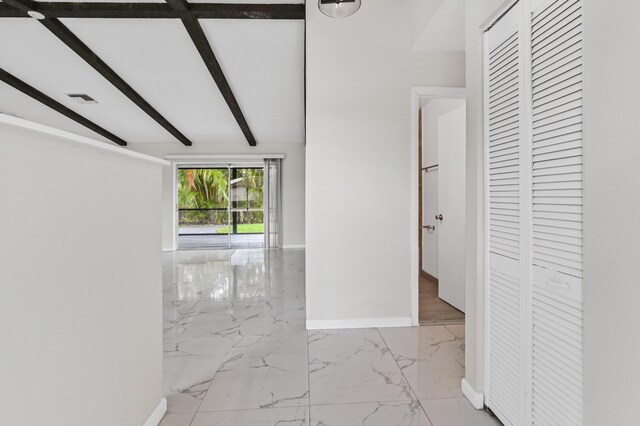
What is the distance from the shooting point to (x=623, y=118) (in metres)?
0.90

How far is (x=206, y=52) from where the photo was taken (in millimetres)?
4000

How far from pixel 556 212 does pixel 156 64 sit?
4888 millimetres

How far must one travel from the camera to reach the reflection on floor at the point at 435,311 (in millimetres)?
2984

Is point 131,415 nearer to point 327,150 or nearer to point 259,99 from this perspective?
point 327,150

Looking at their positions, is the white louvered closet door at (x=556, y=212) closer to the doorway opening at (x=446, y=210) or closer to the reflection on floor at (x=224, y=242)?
the doorway opening at (x=446, y=210)

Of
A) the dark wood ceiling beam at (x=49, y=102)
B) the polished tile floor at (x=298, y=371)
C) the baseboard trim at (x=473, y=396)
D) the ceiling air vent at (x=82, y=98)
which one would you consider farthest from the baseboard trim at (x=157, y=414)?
the dark wood ceiling beam at (x=49, y=102)

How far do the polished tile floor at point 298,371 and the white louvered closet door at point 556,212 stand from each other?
1.86 feet

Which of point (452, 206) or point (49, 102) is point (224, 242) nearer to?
point (49, 102)

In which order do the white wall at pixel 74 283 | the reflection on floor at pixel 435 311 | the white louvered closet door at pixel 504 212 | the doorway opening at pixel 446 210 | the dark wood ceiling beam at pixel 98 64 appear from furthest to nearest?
the dark wood ceiling beam at pixel 98 64, the doorway opening at pixel 446 210, the reflection on floor at pixel 435 311, the white louvered closet door at pixel 504 212, the white wall at pixel 74 283

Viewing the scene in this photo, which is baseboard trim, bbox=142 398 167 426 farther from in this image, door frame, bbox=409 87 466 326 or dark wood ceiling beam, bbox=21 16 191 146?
dark wood ceiling beam, bbox=21 16 191 146

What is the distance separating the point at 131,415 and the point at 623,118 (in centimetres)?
198

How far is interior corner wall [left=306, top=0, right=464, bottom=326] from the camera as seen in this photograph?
2.78 meters

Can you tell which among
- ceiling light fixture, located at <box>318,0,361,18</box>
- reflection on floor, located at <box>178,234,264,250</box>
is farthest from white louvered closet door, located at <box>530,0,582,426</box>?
reflection on floor, located at <box>178,234,264,250</box>

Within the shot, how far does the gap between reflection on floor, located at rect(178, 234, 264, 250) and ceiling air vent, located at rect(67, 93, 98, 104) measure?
3721 mm
